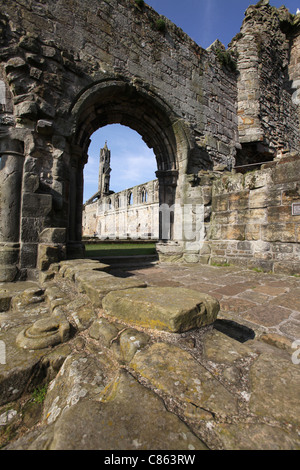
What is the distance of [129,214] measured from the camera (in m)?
28.0

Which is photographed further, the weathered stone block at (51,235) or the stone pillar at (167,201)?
the stone pillar at (167,201)

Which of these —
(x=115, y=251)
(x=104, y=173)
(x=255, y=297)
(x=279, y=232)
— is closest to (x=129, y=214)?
(x=104, y=173)

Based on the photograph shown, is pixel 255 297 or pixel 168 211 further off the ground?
pixel 168 211

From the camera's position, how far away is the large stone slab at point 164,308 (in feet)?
4.04

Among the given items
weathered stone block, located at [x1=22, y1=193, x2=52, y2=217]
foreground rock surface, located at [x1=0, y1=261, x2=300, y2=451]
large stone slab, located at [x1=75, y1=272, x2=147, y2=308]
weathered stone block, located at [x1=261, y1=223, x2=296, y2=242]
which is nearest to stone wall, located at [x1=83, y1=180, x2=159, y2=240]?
weathered stone block, located at [x1=261, y1=223, x2=296, y2=242]

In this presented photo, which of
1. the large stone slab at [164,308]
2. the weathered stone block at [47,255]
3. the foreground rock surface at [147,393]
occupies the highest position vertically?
the weathered stone block at [47,255]

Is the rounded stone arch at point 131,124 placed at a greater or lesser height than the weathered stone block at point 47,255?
greater

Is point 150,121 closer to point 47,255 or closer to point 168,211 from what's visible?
point 168,211

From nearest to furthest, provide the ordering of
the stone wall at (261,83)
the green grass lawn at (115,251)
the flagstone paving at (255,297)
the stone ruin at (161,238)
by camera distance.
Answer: the stone ruin at (161,238), the flagstone paving at (255,297), the green grass lawn at (115,251), the stone wall at (261,83)

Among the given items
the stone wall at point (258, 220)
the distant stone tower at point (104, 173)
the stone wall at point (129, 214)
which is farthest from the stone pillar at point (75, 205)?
the distant stone tower at point (104, 173)

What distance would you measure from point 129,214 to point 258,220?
78.7ft

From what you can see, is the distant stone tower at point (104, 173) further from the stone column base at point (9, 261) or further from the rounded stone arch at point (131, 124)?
the stone column base at point (9, 261)

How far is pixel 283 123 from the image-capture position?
332 inches

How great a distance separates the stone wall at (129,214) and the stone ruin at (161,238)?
15.9m
